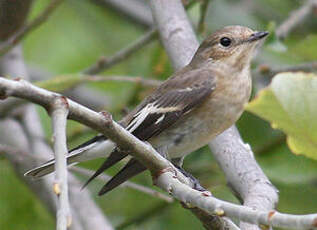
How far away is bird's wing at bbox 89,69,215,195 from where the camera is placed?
13.7 feet

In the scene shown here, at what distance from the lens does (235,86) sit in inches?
175

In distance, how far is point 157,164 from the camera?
282cm

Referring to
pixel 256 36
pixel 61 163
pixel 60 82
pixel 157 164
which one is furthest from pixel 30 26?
pixel 61 163

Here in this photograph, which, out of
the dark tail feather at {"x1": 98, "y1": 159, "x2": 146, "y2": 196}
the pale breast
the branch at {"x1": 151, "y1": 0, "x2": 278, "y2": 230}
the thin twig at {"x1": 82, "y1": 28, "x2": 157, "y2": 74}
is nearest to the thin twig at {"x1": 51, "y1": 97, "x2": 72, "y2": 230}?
the branch at {"x1": 151, "y1": 0, "x2": 278, "y2": 230}

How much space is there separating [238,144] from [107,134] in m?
1.47

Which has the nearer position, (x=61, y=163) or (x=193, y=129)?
(x=61, y=163)

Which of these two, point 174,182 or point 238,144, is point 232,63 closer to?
point 238,144

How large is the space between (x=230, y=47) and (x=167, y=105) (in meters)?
0.74

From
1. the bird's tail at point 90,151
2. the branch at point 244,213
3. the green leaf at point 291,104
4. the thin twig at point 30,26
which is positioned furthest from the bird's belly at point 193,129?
the green leaf at point 291,104

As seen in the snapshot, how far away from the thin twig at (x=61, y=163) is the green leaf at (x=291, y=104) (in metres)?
0.55

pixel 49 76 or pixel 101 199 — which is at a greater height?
pixel 49 76

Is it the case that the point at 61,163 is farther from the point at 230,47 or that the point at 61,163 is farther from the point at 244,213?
the point at 230,47

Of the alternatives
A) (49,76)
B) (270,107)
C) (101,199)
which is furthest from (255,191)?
(49,76)

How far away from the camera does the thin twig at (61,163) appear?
6.34ft
